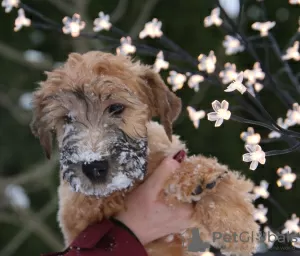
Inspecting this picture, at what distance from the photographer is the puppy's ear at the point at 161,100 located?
252 centimetres

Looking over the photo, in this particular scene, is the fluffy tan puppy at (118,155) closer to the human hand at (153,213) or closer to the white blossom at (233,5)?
the human hand at (153,213)

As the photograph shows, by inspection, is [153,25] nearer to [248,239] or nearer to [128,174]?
[128,174]

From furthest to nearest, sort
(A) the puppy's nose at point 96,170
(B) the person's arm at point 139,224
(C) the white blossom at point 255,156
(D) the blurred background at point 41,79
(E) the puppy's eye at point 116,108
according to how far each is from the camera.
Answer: (D) the blurred background at point 41,79, (E) the puppy's eye at point 116,108, (B) the person's arm at point 139,224, (A) the puppy's nose at point 96,170, (C) the white blossom at point 255,156

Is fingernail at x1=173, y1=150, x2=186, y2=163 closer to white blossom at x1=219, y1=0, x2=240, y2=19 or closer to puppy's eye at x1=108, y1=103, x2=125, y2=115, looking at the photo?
puppy's eye at x1=108, y1=103, x2=125, y2=115

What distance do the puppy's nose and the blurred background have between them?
498cm

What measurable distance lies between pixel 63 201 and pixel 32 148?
6.02m

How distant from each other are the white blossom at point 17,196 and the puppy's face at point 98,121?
6215 mm

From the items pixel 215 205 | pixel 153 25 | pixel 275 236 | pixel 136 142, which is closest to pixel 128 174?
pixel 136 142

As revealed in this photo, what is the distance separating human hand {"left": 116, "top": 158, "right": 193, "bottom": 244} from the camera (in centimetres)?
232

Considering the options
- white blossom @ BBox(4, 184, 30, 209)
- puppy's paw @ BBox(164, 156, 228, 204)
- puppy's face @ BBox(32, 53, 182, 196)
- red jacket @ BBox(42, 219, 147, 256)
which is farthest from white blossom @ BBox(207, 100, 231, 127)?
white blossom @ BBox(4, 184, 30, 209)

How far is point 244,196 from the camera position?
90.0 inches

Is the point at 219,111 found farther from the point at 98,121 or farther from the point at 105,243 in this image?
the point at 105,243

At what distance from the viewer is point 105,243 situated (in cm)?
221

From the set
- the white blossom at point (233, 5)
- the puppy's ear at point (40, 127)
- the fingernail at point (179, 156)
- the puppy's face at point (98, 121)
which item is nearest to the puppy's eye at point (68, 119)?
the puppy's face at point (98, 121)
